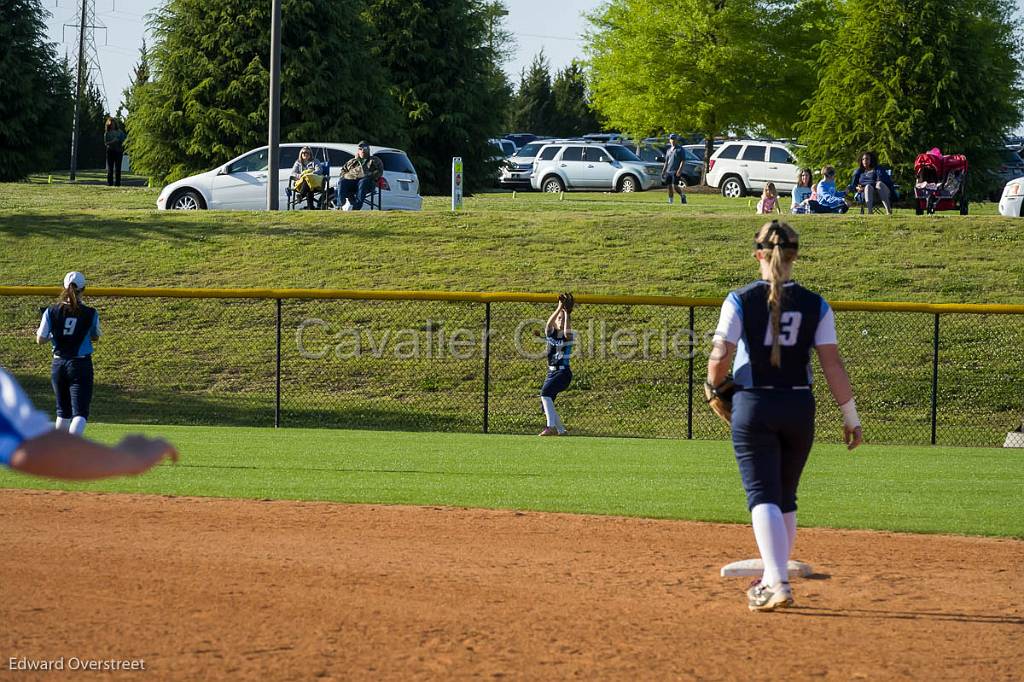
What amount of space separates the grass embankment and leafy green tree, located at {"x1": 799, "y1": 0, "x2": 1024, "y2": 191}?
7.82 metres

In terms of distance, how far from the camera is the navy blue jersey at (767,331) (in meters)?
6.13

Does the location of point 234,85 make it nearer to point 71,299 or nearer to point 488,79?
point 488,79

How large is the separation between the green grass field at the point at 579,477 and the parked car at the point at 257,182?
12.1 m

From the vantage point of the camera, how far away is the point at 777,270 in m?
6.12

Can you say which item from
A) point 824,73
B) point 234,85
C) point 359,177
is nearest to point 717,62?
point 824,73

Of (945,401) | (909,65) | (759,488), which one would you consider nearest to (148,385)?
(945,401)

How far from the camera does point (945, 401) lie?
58.5 ft

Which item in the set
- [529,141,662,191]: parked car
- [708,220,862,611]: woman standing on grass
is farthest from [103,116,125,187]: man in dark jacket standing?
[708,220,862,611]: woman standing on grass

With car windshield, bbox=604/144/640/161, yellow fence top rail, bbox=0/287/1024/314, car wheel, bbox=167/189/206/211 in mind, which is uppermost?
car windshield, bbox=604/144/640/161

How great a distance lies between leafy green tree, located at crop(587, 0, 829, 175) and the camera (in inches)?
1873

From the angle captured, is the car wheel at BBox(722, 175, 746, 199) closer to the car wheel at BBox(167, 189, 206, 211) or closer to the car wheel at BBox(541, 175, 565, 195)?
the car wheel at BBox(541, 175, 565, 195)

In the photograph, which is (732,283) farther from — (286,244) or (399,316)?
(286,244)

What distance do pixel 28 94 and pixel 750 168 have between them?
23306mm

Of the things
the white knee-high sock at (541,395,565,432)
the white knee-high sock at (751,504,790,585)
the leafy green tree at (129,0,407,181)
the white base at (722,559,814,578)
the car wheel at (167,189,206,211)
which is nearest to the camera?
the white knee-high sock at (751,504,790,585)
